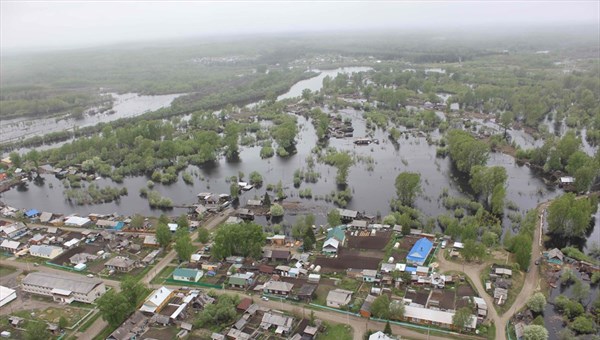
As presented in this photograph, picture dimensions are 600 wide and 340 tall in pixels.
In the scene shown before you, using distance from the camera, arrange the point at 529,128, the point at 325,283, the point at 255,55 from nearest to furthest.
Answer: the point at 325,283 → the point at 529,128 → the point at 255,55

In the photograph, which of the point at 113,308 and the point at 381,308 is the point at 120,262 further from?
the point at 381,308

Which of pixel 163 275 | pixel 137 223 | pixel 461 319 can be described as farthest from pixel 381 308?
pixel 137 223

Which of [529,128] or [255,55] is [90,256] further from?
[255,55]

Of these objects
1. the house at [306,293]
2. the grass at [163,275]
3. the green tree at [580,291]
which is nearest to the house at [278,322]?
the house at [306,293]

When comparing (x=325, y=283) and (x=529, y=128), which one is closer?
(x=325, y=283)

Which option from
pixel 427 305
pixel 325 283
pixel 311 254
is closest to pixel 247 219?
pixel 311 254

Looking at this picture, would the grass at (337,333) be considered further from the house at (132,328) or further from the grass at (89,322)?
the grass at (89,322)
